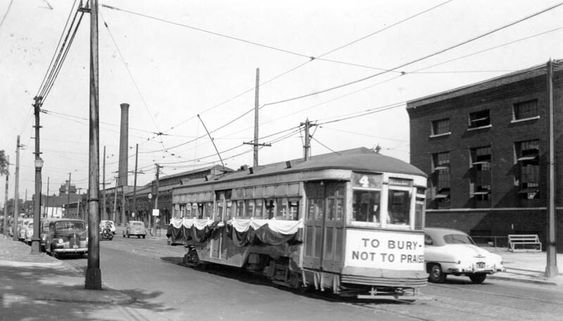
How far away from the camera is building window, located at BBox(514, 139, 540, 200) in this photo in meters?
33.4

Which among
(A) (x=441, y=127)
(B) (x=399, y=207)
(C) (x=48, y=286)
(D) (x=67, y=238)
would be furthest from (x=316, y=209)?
(A) (x=441, y=127)

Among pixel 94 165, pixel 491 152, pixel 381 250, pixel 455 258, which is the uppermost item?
pixel 491 152

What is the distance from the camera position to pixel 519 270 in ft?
70.3

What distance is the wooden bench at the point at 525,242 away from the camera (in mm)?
31656

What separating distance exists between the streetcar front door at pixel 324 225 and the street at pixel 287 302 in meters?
0.83

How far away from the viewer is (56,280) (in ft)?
47.8

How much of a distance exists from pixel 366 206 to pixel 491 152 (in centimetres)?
2642

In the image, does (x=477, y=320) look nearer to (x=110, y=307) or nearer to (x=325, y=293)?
(x=325, y=293)

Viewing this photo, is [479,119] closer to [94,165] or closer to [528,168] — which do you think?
[528,168]

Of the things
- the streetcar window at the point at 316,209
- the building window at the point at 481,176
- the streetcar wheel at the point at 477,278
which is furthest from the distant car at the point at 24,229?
the streetcar wheel at the point at 477,278

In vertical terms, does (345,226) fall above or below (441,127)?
below

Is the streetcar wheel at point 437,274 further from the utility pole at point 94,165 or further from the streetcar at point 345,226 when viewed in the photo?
the utility pole at point 94,165

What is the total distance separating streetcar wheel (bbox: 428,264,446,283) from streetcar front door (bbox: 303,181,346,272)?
547 centimetres

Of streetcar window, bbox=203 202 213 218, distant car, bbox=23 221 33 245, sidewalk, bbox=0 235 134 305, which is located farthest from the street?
distant car, bbox=23 221 33 245
